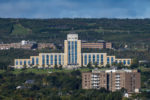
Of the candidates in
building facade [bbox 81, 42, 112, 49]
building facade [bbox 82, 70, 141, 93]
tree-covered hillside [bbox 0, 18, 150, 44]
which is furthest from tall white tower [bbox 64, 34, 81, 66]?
tree-covered hillside [bbox 0, 18, 150, 44]

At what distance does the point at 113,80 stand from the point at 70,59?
23.1m

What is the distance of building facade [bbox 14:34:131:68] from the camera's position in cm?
9988

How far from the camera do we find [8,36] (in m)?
140

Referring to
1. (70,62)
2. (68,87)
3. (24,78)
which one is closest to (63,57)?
(70,62)

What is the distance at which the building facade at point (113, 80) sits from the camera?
7781cm

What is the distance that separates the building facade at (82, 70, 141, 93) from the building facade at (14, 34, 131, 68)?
63.2ft

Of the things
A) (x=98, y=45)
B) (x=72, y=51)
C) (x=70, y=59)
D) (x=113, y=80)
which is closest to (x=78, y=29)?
(x=98, y=45)

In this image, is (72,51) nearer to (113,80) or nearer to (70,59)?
(70,59)

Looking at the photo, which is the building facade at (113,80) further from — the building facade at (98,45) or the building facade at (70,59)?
the building facade at (98,45)

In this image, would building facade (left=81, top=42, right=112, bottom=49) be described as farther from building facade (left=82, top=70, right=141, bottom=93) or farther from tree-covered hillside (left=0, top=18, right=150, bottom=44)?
building facade (left=82, top=70, right=141, bottom=93)

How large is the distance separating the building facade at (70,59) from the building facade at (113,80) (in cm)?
1927

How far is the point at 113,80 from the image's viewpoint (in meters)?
78.8

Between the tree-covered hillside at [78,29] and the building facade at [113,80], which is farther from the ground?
the tree-covered hillside at [78,29]

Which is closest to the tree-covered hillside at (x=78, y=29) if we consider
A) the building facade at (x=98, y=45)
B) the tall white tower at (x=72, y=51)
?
the building facade at (x=98, y=45)
